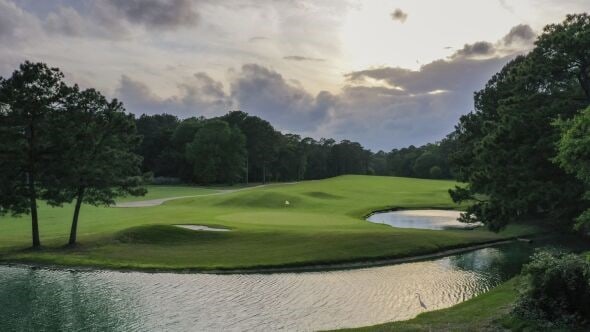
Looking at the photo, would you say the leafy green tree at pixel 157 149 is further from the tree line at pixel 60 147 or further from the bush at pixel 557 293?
the bush at pixel 557 293

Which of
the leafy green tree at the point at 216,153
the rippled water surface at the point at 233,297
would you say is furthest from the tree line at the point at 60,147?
the leafy green tree at the point at 216,153

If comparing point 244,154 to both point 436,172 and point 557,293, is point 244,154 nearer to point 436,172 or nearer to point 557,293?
point 436,172

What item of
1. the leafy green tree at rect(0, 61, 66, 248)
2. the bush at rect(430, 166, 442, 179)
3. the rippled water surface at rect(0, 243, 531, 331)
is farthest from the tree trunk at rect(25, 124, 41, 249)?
the bush at rect(430, 166, 442, 179)

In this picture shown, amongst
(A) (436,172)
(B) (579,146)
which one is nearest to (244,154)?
(A) (436,172)

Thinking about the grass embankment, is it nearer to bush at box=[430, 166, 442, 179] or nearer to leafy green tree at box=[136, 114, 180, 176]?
leafy green tree at box=[136, 114, 180, 176]

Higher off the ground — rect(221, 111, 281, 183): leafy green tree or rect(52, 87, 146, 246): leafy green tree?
rect(221, 111, 281, 183): leafy green tree

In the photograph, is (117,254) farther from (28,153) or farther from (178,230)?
(28,153)

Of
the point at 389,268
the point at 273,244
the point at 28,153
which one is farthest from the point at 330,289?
the point at 28,153
